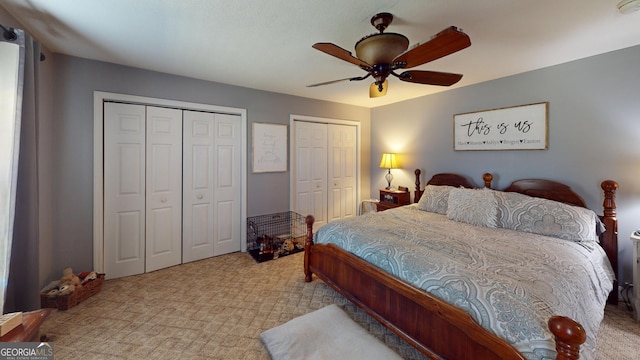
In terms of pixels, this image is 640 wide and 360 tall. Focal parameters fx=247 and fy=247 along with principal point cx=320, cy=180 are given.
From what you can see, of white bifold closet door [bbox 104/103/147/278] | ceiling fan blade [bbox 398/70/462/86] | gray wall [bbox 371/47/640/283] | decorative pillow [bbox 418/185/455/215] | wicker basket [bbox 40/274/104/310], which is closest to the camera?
ceiling fan blade [bbox 398/70/462/86]

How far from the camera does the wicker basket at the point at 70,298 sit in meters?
2.20

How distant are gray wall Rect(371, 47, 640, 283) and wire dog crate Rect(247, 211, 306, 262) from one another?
253cm

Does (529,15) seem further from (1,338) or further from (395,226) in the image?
(1,338)

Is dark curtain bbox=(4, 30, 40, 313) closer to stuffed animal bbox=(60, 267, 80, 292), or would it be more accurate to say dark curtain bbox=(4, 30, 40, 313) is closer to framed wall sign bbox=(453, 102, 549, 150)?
stuffed animal bbox=(60, 267, 80, 292)

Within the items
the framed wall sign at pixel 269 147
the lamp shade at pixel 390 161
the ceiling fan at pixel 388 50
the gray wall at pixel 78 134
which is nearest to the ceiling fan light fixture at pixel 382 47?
the ceiling fan at pixel 388 50

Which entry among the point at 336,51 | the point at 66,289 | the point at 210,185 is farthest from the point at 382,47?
the point at 66,289

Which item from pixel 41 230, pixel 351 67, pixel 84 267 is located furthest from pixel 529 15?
pixel 84 267

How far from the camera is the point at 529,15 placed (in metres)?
1.77

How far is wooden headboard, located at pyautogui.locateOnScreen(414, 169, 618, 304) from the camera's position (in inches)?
89.3

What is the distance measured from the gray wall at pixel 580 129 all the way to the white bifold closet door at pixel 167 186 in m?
3.28

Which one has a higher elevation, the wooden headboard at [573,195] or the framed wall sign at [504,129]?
the framed wall sign at [504,129]

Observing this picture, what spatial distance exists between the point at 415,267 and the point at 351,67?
2137mm

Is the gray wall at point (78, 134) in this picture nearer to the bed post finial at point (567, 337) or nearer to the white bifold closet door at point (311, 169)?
the white bifold closet door at point (311, 169)

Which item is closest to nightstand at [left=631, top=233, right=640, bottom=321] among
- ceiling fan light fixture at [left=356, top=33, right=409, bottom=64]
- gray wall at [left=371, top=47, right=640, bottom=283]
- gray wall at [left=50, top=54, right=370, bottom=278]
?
gray wall at [left=371, top=47, right=640, bottom=283]
